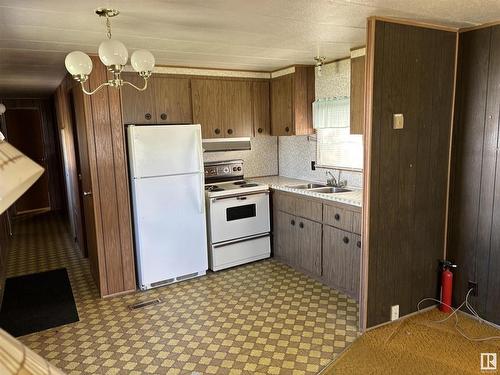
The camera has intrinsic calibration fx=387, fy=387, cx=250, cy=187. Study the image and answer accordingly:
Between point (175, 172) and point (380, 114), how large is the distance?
2044 mm

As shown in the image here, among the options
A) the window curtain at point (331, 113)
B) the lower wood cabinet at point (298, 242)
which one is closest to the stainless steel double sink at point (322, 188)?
the lower wood cabinet at point (298, 242)

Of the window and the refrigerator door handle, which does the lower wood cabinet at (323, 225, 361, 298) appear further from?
the refrigerator door handle

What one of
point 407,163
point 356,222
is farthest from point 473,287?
point 407,163

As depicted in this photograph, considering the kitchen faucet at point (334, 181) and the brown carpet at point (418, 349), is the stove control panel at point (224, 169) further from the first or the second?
the brown carpet at point (418, 349)

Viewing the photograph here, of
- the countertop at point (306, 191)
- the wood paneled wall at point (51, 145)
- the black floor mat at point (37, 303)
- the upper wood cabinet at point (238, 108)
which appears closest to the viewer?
the black floor mat at point (37, 303)

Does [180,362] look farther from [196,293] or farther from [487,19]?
[487,19]

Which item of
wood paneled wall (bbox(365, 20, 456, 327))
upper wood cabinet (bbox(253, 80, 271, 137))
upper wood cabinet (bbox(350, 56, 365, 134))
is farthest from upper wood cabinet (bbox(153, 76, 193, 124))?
wood paneled wall (bbox(365, 20, 456, 327))

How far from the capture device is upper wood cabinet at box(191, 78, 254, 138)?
4.32 m

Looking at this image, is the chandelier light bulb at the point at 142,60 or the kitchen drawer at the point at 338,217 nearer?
the chandelier light bulb at the point at 142,60

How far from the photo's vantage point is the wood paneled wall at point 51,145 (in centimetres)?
752

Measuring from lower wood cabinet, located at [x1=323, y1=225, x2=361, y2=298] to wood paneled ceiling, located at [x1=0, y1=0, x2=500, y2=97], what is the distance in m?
1.69

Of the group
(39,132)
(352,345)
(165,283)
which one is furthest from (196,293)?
(39,132)

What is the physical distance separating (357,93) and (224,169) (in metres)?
1.96

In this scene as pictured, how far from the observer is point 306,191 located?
3.91 m
